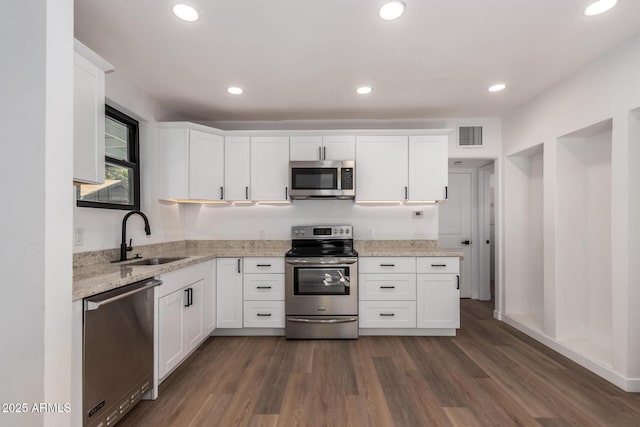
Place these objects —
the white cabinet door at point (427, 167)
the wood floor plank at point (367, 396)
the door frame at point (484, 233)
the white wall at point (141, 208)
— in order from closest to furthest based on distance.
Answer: the wood floor plank at point (367, 396) < the white wall at point (141, 208) < the white cabinet door at point (427, 167) < the door frame at point (484, 233)

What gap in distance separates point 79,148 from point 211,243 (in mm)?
2293

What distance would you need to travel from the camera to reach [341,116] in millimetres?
3654

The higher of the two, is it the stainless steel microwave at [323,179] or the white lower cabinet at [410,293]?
the stainless steel microwave at [323,179]

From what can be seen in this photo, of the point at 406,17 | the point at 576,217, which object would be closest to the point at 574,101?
the point at 576,217

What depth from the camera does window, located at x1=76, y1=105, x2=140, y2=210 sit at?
250 centimetres

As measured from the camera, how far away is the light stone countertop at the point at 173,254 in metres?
1.71

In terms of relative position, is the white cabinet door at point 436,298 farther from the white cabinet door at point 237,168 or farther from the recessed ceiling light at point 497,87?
the white cabinet door at point 237,168

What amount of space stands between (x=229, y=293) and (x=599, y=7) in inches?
145

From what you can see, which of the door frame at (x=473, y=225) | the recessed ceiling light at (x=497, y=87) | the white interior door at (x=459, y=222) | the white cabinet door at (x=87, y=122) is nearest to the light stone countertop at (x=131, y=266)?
the white cabinet door at (x=87, y=122)

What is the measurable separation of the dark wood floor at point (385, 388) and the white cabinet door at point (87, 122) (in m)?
1.59
